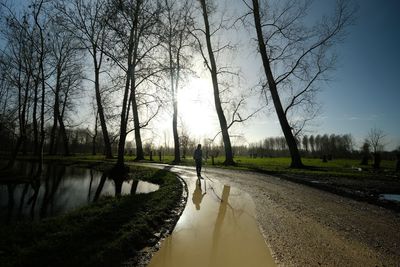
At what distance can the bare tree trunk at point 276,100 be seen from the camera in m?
22.2

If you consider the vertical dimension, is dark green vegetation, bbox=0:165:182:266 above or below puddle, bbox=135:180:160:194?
below

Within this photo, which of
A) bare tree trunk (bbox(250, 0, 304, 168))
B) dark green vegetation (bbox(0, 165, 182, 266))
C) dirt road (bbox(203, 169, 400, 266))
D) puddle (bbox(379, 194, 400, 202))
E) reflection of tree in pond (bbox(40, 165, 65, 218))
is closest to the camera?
dark green vegetation (bbox(0, 165, 182, 266))

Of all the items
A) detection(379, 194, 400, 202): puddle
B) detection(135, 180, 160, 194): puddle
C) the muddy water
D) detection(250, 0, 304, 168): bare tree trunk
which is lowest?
the muddy water

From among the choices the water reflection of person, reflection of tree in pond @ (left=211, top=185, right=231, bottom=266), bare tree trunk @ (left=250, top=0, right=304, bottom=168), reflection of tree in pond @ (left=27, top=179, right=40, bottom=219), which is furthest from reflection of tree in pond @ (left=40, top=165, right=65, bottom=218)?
bare tree trunk @ (left=250, top=0, right=304, bottom=168)

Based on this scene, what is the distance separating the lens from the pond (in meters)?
9.66

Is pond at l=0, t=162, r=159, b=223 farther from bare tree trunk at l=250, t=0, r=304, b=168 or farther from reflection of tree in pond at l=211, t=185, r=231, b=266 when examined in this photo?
bare tree trunk at l=250, t=0, r=304, b=168

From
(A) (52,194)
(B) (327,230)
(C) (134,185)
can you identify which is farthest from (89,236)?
(C) (134,185)

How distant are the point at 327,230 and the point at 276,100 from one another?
1722 cm

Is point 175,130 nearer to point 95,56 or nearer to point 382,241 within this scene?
point 95,56

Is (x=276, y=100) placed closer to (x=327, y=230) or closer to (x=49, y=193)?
(x=49, y=193)

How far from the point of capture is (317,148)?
14975 centimetres

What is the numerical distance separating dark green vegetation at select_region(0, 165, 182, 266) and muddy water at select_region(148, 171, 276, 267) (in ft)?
1.82

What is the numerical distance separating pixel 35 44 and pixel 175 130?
16.2 metres

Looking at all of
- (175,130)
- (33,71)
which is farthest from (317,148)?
(33,71)
